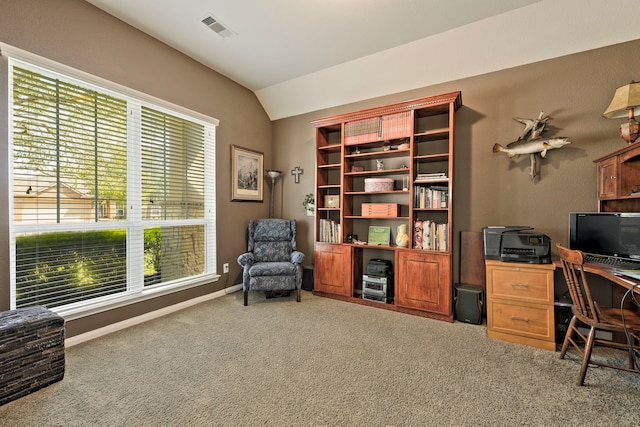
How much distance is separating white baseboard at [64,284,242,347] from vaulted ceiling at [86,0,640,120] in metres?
2.97

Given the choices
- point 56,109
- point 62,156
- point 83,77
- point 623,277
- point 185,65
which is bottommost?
point 623,277

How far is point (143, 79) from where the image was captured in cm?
283

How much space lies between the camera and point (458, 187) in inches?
123

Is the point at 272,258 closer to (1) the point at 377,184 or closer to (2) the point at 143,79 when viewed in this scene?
(1) the point at 377,184

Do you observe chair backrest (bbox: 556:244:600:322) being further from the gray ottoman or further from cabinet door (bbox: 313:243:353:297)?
the gray ottoman

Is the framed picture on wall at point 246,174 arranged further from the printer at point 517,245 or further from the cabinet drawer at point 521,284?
the cabinet drawer at point 521,284

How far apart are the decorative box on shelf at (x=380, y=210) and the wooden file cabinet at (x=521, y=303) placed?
1.12 meters

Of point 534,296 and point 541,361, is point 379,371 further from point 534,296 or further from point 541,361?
point 534,296

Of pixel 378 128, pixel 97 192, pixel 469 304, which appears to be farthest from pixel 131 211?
pixel 469 304

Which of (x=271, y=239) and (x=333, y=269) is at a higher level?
(x=271, y=239)

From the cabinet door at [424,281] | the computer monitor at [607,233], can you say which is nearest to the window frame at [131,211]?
the cabinet door at [424,281]

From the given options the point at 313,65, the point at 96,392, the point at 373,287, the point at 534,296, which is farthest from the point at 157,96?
the point at 534,296

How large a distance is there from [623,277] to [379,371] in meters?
1.75

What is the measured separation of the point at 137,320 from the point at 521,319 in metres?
3.68
